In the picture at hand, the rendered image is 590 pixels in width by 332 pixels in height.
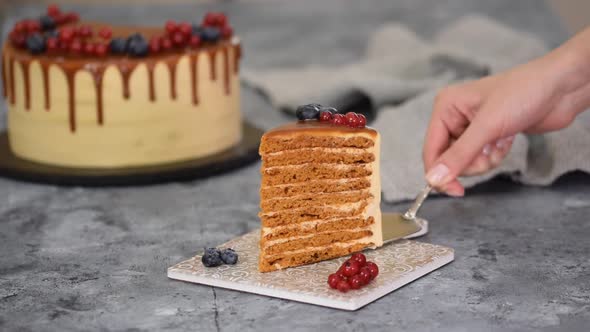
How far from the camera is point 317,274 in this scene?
74.4 inches

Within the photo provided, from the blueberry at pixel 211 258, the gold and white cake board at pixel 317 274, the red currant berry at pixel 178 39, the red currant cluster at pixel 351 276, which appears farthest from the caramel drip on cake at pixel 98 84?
the red currant cluster at pixel 351 276

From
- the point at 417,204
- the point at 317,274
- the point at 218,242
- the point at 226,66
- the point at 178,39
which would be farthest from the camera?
the point at 226,66

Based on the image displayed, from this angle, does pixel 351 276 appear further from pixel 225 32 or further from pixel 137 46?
pixel 225 32

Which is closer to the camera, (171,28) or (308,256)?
(308,256)

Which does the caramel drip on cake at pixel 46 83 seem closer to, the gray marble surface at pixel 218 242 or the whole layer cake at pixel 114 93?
the whole layer cake at pixel 114 93

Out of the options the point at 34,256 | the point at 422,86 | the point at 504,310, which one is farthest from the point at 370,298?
the point at 422,86

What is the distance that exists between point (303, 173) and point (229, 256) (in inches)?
8.8

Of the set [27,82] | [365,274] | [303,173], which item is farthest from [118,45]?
[365,274]

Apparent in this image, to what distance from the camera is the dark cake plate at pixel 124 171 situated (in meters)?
2.51

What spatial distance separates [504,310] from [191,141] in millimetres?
1184

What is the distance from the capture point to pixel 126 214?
2318 millimetres

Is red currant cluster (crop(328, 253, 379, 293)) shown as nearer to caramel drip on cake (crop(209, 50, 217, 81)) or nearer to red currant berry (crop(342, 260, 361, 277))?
red currant berry (crop(342, 260, 361, 277))

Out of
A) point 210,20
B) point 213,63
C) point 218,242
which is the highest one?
point 210,20

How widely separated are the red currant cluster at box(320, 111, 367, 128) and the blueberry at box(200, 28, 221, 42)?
0.77m
